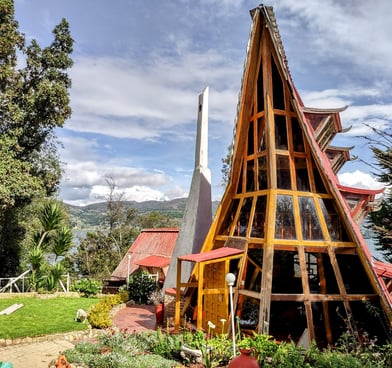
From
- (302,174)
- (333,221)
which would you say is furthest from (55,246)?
(333,221)

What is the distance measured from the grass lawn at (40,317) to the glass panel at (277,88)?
9.98 m

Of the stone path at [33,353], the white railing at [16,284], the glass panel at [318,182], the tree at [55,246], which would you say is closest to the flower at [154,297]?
the white railing at [16,284]

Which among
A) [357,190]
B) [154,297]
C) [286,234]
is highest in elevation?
[357,190]

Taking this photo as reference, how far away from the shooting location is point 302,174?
35.3ft

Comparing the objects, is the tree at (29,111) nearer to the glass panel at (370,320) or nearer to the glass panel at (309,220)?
the glass panel at (309,220)

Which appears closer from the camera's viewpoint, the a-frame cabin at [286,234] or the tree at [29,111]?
the a-frame cabin at [286,234]

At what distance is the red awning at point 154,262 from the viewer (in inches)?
736

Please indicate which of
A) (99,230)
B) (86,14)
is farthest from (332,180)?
(99,230)

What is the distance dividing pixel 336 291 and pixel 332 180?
10.7ft

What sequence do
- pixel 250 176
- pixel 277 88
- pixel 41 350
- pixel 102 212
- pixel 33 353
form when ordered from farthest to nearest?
pixel 102 212 → pixel 250 176 → pixel 277 88 → pixel 41 350 → pixel 33 353

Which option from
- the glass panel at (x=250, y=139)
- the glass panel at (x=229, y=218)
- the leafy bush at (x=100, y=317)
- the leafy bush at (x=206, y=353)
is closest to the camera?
the leafy bush at (x=206, y=353)

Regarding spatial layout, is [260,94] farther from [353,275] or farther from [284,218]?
[353,275]

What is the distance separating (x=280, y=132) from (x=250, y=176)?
1851 millimetres

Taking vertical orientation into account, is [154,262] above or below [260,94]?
below
